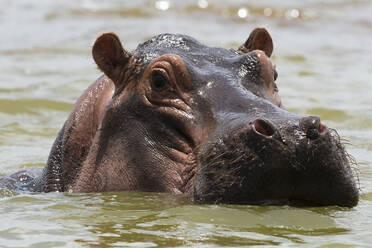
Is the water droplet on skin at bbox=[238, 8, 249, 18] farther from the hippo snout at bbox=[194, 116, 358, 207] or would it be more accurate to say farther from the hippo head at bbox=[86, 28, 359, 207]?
the hippo snout at bbox=[194, 116, 358, 207]

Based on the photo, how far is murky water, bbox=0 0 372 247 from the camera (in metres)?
6.37

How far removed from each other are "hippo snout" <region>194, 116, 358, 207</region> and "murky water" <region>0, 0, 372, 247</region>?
14 cm

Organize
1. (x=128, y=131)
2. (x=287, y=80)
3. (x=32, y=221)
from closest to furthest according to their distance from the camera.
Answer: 1. (x=32, y=221)
2. (x=128, y=131)
3. (x=287, y=80)

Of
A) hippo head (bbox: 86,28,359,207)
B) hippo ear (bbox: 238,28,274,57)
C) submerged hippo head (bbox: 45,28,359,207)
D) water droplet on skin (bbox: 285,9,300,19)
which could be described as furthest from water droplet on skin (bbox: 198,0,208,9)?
hippo head (bbox: 86,28,359,207)

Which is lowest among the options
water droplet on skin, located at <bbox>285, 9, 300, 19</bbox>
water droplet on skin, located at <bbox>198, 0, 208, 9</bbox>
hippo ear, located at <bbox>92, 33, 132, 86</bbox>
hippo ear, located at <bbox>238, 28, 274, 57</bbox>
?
hippo ear, located at <bbox>92, 33, 132, 86</bbox>

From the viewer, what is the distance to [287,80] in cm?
1677

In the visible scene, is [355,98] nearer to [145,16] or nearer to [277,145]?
[277,145]

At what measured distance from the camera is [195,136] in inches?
273

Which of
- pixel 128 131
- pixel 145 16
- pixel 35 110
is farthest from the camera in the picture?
pixel 145 16

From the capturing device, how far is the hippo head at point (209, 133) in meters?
6.18

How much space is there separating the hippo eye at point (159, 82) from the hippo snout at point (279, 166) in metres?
0.85

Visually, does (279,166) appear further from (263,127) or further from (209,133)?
A: (209,133)

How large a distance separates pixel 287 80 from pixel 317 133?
35.2ft

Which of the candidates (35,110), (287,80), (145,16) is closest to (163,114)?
(35,110)
